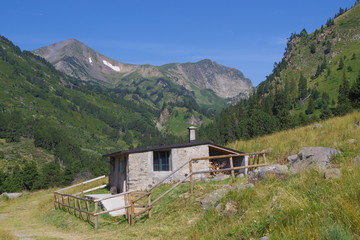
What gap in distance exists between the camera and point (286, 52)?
623ft

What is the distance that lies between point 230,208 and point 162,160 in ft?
50.7

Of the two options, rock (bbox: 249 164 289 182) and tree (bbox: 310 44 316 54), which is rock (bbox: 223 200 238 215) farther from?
tree (bbox: 310 44 316 54)

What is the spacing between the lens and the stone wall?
2522 cm

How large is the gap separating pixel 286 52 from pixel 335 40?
32858 mm

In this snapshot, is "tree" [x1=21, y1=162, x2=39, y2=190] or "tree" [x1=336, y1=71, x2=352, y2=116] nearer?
"tree" [x1=336, y1=71, x2=352, y2=116]

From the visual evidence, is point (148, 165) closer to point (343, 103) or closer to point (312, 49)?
point (343, 103)

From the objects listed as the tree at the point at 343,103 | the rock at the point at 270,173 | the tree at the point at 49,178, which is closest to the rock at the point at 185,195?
the rock at the point at 270,173

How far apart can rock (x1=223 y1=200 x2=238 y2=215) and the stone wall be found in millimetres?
14075

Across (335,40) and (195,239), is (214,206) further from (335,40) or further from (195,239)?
(335,40)

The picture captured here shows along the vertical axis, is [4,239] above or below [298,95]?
below

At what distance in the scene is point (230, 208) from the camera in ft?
34.4

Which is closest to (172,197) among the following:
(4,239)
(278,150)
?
(4,239)

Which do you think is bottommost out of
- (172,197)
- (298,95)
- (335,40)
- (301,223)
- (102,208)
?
(102,208)

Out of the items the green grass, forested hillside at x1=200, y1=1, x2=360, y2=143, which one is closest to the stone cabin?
forested hillside at x1=200, y1=1, x2=360, y2=143
